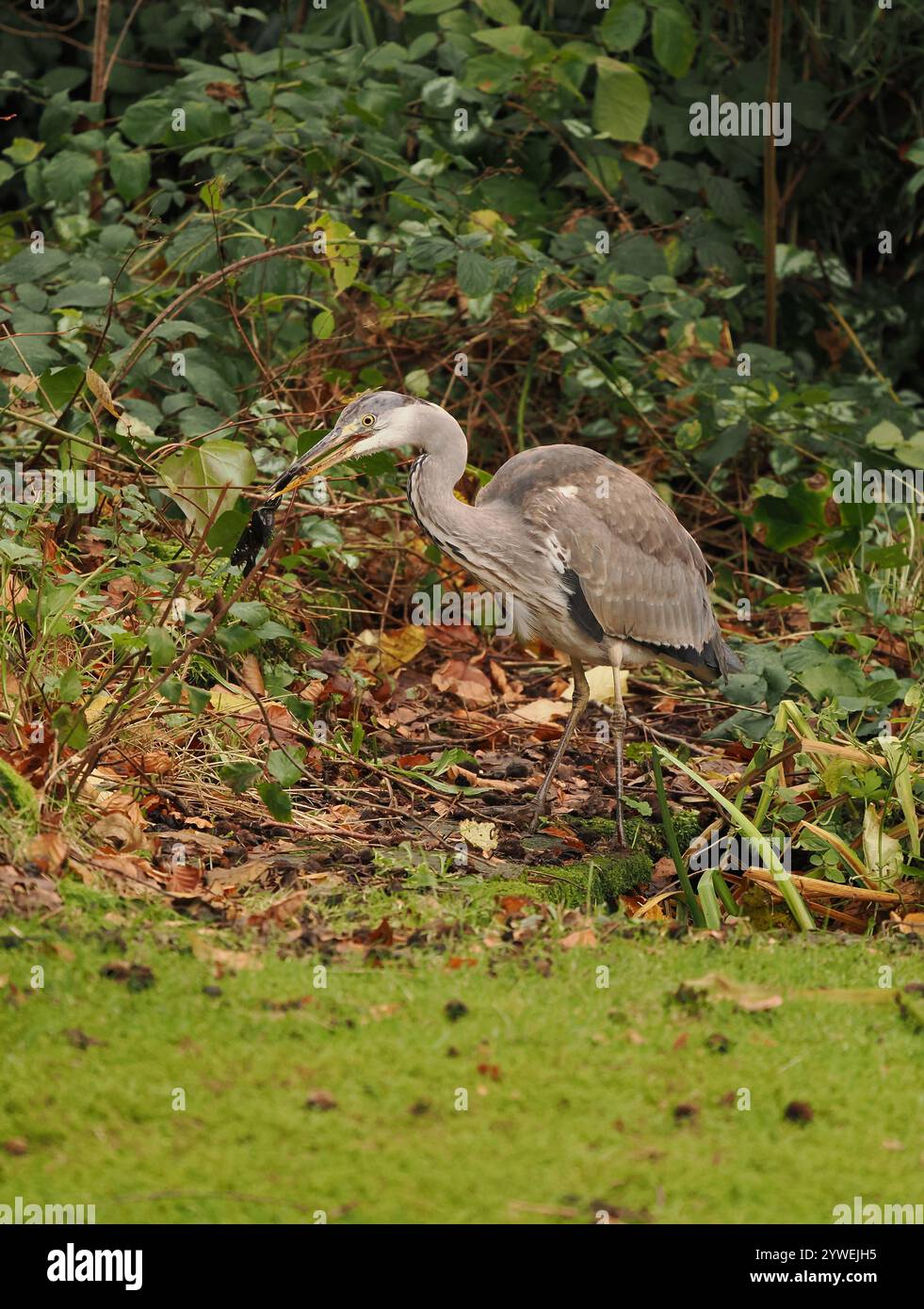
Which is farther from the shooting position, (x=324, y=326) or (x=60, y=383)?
(x=324, y=326)

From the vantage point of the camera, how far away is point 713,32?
30.0ft

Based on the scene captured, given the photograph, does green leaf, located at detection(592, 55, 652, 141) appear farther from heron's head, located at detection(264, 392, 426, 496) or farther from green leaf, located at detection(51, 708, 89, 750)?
green leaf, located at detection(51, 708, 89, 750)

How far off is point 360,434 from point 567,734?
4.73 ft

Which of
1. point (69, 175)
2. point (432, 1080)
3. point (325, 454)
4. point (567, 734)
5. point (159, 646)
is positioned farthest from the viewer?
point (69, 175)

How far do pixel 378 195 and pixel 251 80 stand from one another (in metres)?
0.92

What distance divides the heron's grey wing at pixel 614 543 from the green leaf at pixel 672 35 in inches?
107

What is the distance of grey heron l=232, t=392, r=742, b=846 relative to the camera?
541 cm

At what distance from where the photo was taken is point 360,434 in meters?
5.37

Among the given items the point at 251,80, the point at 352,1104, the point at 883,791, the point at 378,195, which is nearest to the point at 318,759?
the point at 883,791

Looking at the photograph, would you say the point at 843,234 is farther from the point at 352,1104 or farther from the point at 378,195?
the point at 352,1104

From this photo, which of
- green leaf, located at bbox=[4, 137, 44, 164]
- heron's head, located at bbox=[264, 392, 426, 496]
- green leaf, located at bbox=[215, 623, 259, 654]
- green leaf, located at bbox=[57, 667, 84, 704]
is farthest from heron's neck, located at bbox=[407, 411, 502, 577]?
green leaf, located at bbox=[4, 137, 44, 164]

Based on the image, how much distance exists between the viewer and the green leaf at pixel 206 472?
5.34 m

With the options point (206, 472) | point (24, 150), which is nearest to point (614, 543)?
point (206, 472)

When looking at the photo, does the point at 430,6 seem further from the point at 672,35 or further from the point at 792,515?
the point at 792,515
